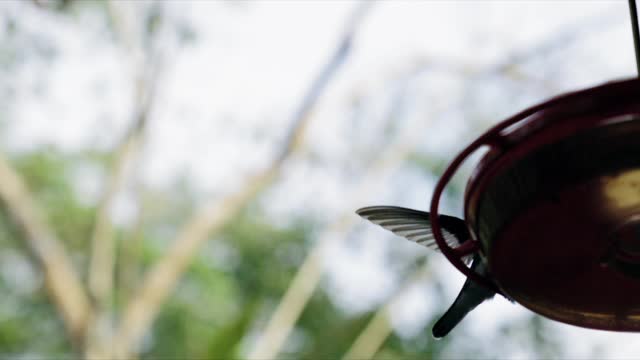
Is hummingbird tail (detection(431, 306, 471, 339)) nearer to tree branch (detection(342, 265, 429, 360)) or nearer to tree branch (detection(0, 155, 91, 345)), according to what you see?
tree branch (detection(0, 155, 91, 345))

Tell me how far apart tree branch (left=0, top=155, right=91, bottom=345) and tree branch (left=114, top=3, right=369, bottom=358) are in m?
0.28

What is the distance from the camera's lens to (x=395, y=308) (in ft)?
22.8

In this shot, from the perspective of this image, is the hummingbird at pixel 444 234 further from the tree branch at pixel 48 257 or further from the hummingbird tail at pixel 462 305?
the tree branch at pixel 48 257

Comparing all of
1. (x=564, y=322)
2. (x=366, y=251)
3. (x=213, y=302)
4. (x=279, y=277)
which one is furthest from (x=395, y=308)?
(x=564, y=322)

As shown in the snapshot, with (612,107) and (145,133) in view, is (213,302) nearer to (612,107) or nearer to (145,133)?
(145,133)

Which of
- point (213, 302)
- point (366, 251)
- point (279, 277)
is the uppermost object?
point (366, 251)

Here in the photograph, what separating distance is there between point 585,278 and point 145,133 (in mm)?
4898

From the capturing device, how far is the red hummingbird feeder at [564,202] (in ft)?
4.91

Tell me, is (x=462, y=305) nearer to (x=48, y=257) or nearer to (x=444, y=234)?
(x=444, y=234)

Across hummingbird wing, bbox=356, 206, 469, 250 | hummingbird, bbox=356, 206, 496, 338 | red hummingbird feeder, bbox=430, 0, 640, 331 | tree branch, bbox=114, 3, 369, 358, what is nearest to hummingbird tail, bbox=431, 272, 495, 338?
hummingbird, bbox=356, 206, 496, 338

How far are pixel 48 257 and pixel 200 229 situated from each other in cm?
92

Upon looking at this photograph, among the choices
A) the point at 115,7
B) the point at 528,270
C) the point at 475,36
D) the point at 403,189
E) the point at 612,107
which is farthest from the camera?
the point at 403,189

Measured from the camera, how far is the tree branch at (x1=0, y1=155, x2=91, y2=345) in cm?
584

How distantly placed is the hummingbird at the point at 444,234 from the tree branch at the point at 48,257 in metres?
4.04
